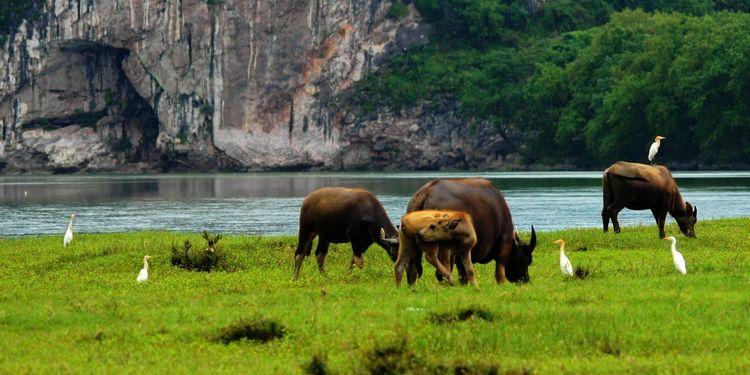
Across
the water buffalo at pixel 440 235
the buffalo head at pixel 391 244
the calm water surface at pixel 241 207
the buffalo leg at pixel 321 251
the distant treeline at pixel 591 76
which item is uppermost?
the distant treeline at pixel 591 76

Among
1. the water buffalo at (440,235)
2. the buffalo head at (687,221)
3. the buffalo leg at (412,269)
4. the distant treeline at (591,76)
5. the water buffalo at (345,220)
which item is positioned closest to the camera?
the water buffalo at (440,235)

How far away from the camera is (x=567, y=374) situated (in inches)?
477

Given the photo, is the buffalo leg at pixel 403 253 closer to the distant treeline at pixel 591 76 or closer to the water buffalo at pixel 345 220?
the water buffalo at pixel 345 220

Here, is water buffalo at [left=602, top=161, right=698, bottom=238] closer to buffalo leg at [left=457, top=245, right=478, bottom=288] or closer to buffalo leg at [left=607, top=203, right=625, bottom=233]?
buffalo leg at [left=607, top=203, right=625, bottom=233]

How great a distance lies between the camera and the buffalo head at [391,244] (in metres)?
19.3

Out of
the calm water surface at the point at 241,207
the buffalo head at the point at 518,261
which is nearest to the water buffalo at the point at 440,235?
the buffalo head at the point at 518,261

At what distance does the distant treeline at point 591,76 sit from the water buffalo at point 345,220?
72210 millimetres

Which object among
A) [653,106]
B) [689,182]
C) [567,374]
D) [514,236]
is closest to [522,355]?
[567,374]

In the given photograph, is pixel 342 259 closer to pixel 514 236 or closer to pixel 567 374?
pixel 514 236

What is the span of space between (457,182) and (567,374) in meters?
6.40

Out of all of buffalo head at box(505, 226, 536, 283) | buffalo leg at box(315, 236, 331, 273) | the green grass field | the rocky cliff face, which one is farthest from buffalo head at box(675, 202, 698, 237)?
the rocky cliff face

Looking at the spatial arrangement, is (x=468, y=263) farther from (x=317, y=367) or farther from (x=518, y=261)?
(x=317, y=367)

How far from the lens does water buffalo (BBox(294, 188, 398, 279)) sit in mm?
21094

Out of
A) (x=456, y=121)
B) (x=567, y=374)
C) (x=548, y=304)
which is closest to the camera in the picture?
(x=567, y=374)
